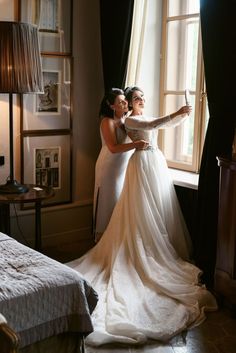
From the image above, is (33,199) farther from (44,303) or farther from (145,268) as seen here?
(44,303)

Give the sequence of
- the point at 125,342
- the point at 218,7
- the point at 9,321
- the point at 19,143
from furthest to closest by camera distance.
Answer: the point at 19,143 < the point at 218,7 < the point at 125,342 < the point at 9,321

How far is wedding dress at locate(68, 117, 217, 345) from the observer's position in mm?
2826

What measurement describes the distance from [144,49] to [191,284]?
78.1 inches

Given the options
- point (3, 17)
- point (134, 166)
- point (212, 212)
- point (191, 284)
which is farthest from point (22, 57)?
point (191, 284)

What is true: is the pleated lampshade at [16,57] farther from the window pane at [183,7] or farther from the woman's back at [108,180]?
the window pane at [183,7]

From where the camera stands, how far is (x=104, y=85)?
4.27 meters

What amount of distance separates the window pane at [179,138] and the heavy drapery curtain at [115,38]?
47cm

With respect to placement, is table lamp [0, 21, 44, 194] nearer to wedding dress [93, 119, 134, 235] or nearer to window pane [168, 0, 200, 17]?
wedding dress [93, 119, 134, 235]

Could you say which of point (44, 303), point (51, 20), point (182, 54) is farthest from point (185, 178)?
point (44, 303)

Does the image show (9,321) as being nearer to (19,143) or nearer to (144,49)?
(19,143)

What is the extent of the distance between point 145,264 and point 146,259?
0.16 feet

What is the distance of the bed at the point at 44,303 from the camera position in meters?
1.95

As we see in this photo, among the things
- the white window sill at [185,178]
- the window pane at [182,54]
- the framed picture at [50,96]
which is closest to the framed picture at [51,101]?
the framed picture at [50,96]

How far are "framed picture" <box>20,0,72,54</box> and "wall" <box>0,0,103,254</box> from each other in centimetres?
9
